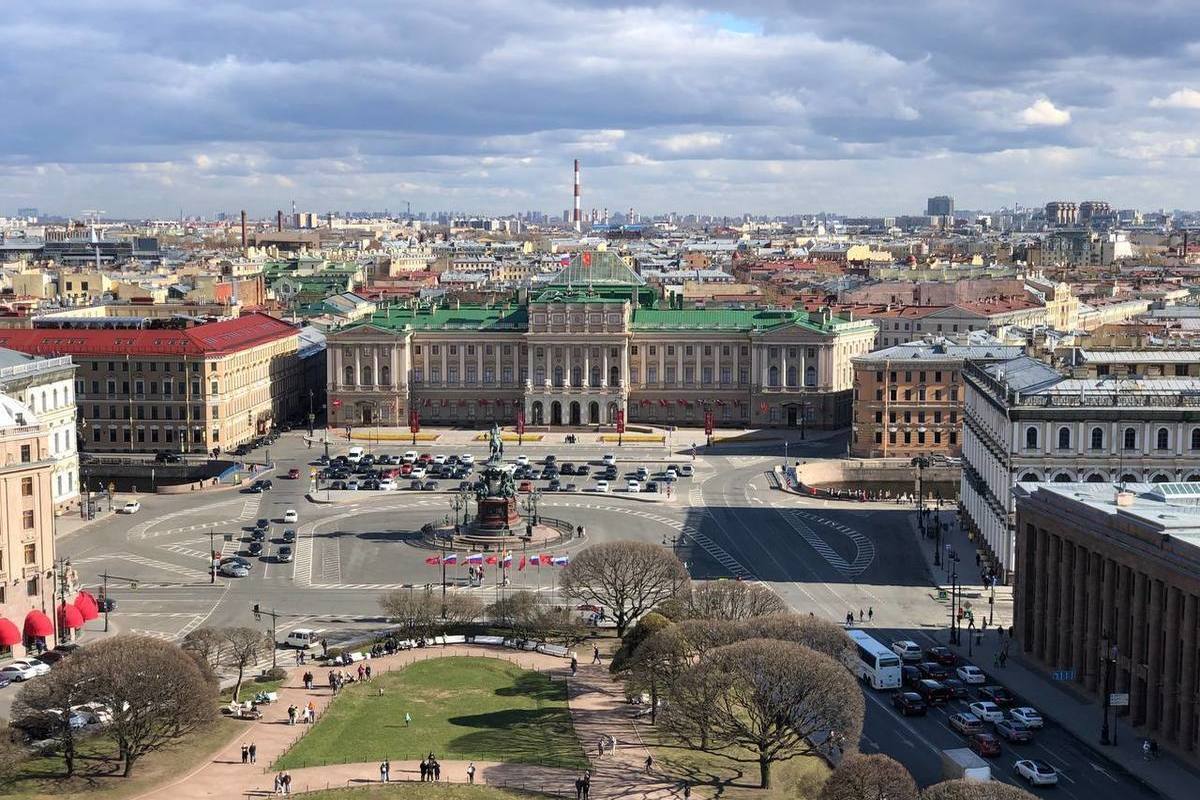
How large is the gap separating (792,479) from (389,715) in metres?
76.7

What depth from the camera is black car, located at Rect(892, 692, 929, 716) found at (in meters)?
75.7

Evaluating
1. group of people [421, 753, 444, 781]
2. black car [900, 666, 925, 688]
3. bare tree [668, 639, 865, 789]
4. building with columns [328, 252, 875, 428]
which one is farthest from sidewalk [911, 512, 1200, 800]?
building with columns [328, 252, 875, 428]

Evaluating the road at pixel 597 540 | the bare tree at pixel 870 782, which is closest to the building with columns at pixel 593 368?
the road at pixel 597 540

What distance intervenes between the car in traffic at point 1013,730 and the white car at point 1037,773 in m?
4.09

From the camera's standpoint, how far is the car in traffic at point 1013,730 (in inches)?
2793

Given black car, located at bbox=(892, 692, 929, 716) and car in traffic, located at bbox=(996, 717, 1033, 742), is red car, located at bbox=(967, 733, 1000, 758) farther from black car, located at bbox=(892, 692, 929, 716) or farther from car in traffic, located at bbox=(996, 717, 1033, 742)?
black car, located at bbox=(892, 692, 929, 716)

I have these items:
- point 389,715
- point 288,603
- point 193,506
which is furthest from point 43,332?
point 389,715

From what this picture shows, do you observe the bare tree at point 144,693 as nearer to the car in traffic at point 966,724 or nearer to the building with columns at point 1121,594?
the car in traffic at point 966,724

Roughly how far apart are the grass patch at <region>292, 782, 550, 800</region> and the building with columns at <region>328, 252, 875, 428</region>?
11798 cm

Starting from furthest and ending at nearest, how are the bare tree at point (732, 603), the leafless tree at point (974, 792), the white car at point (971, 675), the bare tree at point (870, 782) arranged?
the bare tree at point (732, 603) < the white car at point (971, 675) < the bare tree at point (870, 782) < the leafless tree at point (974, 792)

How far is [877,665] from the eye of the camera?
8006cm

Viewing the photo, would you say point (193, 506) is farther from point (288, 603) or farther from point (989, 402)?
point (989, 402)

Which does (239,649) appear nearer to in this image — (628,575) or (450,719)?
(450,719)

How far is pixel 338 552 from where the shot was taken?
115312 mm
